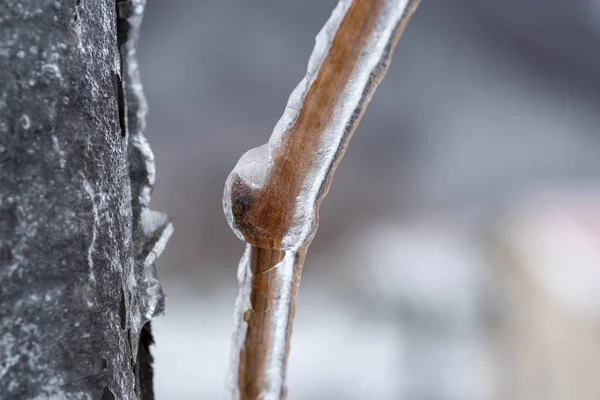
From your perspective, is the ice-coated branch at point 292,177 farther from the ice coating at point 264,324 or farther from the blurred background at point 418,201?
the blurred background at point 418,201

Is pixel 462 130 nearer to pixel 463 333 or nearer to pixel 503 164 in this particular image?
pixel 503 164

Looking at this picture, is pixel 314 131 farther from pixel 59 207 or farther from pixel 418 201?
pixel 418 201

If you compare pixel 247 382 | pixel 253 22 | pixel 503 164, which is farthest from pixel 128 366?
pixel 503 164

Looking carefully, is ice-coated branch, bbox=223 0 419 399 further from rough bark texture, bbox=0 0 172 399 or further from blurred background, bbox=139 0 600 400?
blurred background, bbox=139 0 600 400

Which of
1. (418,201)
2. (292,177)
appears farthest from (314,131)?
(418,201)

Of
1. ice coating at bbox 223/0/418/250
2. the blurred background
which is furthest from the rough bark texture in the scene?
the blurred background
